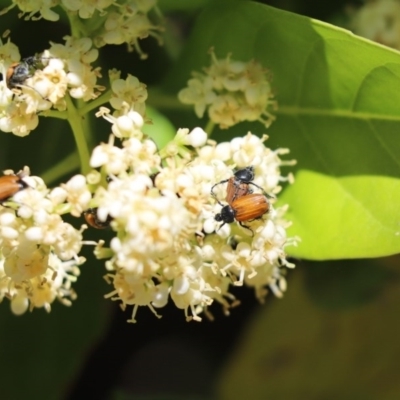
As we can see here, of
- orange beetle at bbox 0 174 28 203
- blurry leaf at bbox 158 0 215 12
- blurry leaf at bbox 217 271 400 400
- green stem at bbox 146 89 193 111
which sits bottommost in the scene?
blurry leaf at bbox 217 271 400 400

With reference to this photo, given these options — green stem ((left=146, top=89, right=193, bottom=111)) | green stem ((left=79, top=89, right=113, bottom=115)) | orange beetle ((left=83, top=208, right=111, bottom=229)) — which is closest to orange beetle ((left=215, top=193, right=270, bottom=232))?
orange beetle ((left=83, top=208, right=111, bottom=229))

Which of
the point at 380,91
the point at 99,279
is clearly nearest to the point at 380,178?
the point at 380,91

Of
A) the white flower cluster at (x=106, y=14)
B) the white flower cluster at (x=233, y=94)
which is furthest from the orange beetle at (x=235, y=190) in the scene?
the white flower cluster at (x=106, y=14)

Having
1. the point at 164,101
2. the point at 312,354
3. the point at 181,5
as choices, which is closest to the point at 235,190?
the point at 164,101

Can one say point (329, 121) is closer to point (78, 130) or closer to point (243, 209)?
point (243, 209)

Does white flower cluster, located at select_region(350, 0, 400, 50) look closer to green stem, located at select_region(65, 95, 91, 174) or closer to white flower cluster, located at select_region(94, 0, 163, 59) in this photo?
white flower cluster, located at select_region(94, 0, 163, 59)

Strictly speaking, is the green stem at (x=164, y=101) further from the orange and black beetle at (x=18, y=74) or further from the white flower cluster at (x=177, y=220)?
the orange and black beetle at (x=18, y=74)

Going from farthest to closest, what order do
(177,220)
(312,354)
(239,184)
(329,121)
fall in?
(312,354)
(329,121)
(239,184)
(177,220)
